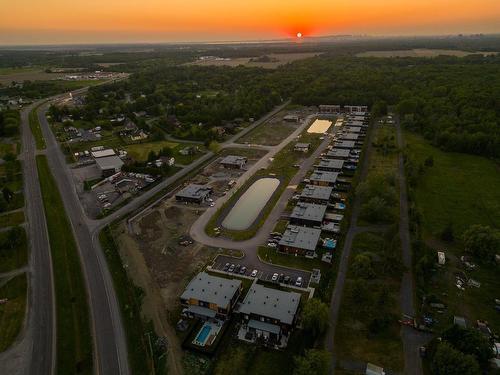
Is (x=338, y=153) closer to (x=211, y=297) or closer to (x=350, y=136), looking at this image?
(x=350, y=136)

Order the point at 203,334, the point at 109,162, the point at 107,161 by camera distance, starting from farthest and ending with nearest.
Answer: the point at 107,161 < the point at 109,162 < the point at 203,334

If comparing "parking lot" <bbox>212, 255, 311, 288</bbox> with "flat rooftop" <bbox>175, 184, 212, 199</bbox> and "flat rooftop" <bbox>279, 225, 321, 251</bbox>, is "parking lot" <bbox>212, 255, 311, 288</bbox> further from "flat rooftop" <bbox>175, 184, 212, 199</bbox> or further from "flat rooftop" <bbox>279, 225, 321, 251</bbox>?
"flat rooftop" <bbox>175, 184, 212, 199</bbox>

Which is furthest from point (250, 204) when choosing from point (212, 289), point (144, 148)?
point (144, 148)

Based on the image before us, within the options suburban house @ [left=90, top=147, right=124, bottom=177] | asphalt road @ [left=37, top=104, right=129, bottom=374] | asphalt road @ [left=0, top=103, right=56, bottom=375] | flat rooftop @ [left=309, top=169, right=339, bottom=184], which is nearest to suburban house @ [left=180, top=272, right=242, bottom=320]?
asphalt road @ [left=37, top=104, right=129, bottom=374]

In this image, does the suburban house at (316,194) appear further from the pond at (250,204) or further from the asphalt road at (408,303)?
the asphalt road at (408,303)

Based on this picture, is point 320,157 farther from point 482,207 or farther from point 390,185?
point 482,207
